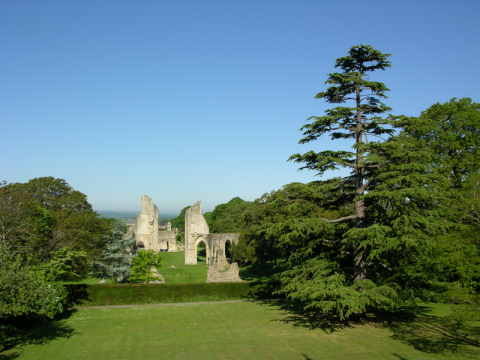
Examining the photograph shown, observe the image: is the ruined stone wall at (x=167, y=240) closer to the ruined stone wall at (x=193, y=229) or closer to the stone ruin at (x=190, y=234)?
the stone ruin at (x=190, y=234)

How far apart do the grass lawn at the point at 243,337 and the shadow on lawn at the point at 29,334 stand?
4cm

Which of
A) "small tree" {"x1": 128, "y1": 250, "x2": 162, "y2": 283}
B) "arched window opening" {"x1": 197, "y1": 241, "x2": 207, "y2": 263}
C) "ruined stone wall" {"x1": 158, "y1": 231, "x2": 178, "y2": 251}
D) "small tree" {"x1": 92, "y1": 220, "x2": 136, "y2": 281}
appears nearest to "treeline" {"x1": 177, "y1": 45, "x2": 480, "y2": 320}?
"small tree" {"x1": 128, "y1": 250, "x2": 162, "y2": 283}

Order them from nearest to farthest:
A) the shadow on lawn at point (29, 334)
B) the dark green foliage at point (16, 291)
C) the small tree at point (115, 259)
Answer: the dark green foliage at point (16, 291) < the shadow on lawn at point (29, 334) < the small tree at point (115, 259)

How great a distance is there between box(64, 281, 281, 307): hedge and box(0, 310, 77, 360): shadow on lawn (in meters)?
3.38

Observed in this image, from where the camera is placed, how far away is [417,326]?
14.0 m

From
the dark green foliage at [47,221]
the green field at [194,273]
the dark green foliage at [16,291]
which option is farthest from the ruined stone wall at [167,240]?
the dark green foliage at [16,291]

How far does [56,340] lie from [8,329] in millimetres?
2050

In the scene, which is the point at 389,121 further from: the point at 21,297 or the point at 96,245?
the point at 96,245

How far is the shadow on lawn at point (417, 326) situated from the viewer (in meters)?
11.5

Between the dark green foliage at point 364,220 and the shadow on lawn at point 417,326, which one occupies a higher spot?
the dark green foliage at point 364,220

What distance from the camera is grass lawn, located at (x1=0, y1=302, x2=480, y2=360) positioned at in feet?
36.8

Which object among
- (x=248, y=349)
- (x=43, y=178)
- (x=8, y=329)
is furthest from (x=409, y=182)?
(x=43, y=178)

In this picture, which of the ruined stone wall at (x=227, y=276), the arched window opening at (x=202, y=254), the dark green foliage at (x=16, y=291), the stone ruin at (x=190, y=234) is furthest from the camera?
the arched window opening at (x=202, y=254)

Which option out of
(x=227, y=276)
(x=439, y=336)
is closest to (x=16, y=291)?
(x=439, y=336)
